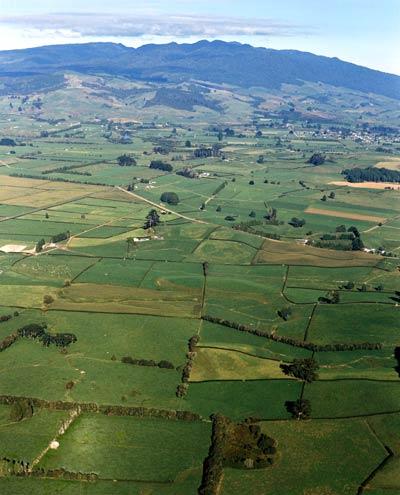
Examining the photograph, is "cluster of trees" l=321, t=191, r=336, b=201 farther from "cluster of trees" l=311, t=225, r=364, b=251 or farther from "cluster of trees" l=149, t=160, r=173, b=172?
"cluster of trees" l=149, t=160, r=173, b=172

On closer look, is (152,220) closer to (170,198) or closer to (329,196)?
(170,198)

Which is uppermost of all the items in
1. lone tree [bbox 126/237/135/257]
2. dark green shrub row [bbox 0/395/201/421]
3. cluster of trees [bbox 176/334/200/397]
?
cluster of trees [bbox 176/334/200/397]

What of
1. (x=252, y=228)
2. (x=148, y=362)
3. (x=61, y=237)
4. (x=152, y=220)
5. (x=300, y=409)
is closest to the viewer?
(x=300, y=409)

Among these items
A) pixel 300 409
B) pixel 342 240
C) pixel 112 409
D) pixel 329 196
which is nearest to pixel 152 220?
pixel 342 240

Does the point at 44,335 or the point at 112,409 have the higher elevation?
the point at 112,409

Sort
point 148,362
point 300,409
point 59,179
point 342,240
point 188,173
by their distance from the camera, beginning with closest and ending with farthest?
point 300,409 < point 148,362 < point 342,240 < point 59,179 < point 188,173

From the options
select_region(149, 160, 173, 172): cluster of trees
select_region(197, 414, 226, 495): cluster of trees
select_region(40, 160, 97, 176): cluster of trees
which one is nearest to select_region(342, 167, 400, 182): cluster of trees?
select_region(149, 160, 173, 172): cluster of trees
